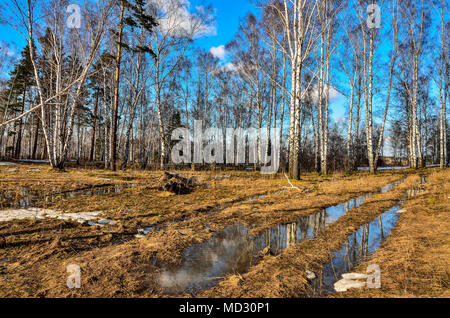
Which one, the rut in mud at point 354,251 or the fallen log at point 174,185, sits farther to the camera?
the fallen log at point 174,185

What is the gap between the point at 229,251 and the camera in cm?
347

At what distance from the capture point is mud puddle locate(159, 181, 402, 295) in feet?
8.50

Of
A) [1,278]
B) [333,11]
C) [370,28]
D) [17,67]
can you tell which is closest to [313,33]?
[333,11]

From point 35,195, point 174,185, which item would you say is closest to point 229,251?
point 174,185

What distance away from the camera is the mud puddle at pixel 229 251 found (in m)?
2.59

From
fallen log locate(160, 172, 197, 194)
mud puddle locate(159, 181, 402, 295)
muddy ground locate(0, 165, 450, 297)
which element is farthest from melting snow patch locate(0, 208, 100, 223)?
fallen log locate(160, 172, 197, 194)

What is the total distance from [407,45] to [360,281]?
25965 mm

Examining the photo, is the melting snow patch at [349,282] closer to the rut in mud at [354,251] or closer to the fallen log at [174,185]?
the rut in mud at [354,251]

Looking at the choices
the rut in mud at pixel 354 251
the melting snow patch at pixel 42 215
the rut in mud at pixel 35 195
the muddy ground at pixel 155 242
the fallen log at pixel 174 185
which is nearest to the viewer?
the muddy ground at pixel 155 242

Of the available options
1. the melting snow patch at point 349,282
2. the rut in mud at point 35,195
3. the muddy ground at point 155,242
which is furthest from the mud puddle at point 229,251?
the rut in mud at point 35,195

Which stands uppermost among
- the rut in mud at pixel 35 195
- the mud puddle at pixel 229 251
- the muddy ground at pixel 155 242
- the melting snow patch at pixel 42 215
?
the rut in mud at pixel 35 195

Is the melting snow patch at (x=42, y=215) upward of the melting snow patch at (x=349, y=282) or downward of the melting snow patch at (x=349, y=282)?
upward

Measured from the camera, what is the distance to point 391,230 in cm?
439

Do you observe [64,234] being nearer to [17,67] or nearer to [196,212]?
[196,212]
